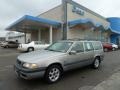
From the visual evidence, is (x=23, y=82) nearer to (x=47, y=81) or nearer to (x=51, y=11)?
(x=47, y=81)

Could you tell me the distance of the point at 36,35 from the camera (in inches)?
1202

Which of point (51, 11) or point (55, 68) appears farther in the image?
point (51, 11)

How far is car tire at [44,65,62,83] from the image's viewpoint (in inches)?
207

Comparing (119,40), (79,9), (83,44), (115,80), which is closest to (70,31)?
(79,9)

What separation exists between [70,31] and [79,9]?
18.2ft

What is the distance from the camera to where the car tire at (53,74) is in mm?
5264

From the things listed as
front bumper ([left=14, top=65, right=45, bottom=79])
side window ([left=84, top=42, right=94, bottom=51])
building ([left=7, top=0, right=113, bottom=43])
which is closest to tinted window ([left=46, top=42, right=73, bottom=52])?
side window ([left=84, top=42, right=94, bottom=51])

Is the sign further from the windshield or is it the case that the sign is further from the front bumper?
the front bumper

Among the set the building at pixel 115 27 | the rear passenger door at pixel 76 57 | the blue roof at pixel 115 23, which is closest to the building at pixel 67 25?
the building at pixel 115 27

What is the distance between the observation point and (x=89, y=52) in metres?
7.41

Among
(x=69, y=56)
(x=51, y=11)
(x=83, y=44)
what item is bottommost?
(x=69, y=56)

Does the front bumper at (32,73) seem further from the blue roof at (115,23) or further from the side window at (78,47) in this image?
the blue roof at (115,23)

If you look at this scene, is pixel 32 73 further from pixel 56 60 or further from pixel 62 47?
pixel 62 47

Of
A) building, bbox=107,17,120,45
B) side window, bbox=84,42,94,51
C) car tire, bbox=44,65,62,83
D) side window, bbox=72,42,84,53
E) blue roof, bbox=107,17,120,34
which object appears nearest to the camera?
car tire, bbox=44,65,62,83
